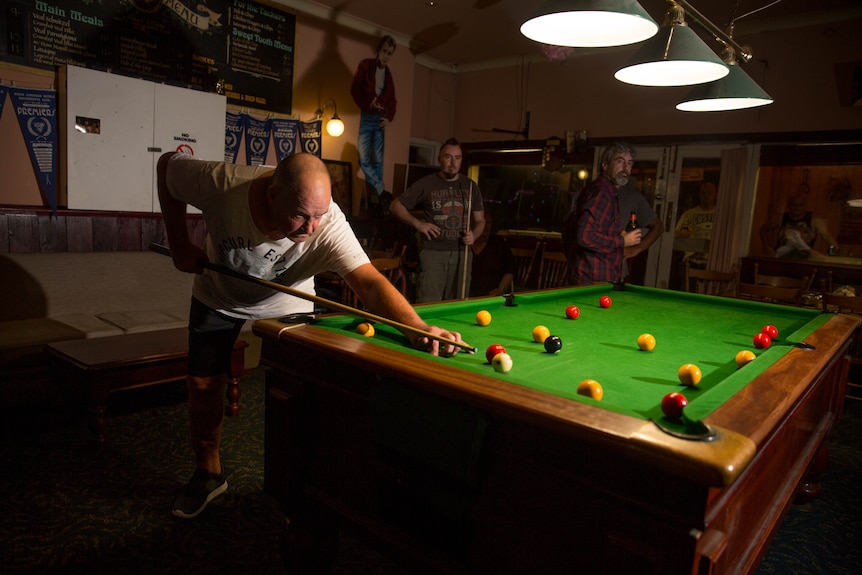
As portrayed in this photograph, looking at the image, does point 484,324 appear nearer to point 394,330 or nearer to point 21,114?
point 394,330

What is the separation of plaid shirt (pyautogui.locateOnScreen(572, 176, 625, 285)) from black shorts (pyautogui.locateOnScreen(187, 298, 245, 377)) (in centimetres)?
217

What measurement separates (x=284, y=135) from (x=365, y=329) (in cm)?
452

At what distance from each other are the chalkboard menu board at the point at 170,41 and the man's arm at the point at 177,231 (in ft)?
9.50

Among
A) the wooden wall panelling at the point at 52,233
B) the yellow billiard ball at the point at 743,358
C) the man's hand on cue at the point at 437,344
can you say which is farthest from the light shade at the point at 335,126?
the yellow billiard ball at the point at 743,358

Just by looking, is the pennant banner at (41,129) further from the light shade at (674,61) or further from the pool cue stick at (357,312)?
the light shade at (674,61)

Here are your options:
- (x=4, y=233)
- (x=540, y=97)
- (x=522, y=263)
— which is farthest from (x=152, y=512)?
(x=540, y=97)

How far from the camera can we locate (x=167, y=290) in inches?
162

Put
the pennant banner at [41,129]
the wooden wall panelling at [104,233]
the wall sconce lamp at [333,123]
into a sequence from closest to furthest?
1. the pennant banner at [41,129]
2. the wooden wall panelling at [104,233]
3. the wall sconce lamp at [333,123]

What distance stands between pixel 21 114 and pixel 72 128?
370 mm

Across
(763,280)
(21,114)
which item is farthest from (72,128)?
(763,280)

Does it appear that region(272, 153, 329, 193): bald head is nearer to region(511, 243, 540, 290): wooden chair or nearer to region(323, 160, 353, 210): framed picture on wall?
region(323, 160, 353, 210): framed picture on wall

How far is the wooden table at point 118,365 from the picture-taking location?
2525 mm

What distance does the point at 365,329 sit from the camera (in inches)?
64.4

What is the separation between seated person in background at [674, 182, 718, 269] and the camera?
625 centimetres
